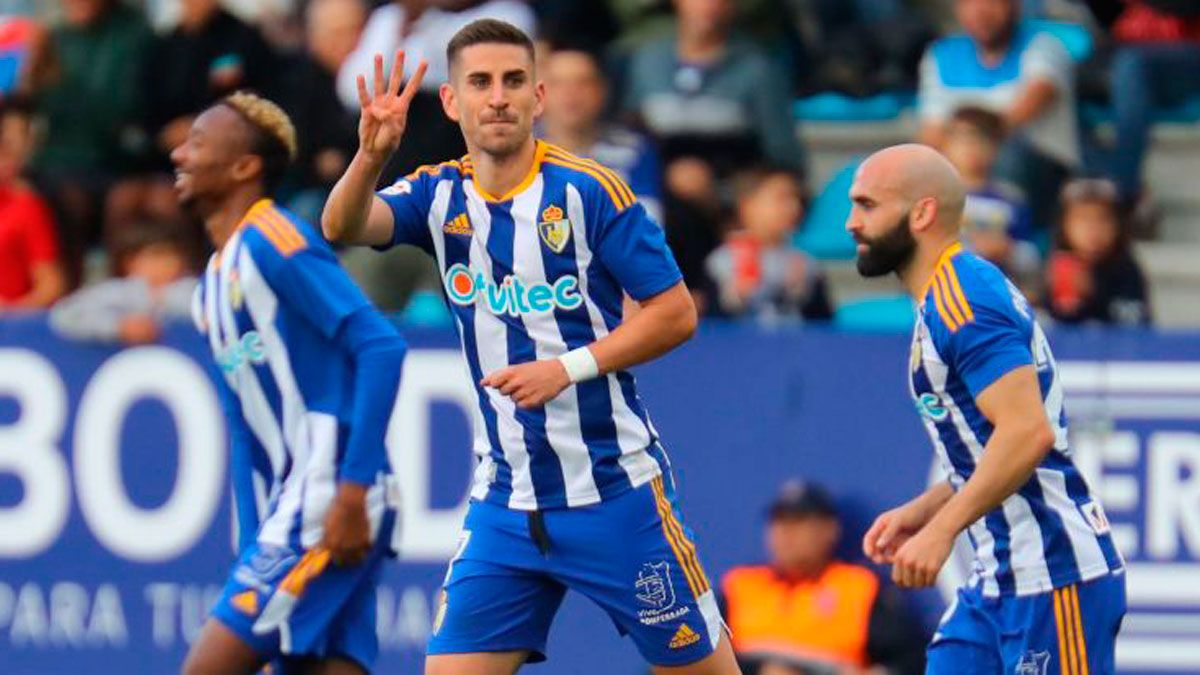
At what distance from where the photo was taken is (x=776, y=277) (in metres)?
11.1

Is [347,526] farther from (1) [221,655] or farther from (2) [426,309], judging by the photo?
(2) [426,309]

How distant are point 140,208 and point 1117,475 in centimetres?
483

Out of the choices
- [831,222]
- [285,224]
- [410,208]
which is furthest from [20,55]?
[410,208]

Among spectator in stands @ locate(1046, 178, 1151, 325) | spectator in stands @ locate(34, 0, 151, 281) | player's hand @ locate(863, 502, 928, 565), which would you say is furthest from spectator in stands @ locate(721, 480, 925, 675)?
spectator in stands @ locate(34, 0, 151, 281)

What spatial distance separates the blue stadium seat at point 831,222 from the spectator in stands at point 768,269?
82cm

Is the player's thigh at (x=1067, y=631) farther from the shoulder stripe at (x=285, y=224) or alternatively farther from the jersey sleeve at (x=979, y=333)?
the shoulder stripe at (x=285, y=224)

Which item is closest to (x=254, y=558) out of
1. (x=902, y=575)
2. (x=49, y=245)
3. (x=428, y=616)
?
(x=902, y=575)

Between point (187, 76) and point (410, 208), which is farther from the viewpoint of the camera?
point (187, 76)

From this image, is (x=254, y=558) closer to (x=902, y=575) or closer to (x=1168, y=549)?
(x=902, y=575)

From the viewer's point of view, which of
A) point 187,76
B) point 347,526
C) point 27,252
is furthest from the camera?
point 187,76

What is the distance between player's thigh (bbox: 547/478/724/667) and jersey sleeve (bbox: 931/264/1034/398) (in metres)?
1.01

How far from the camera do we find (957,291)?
22.4 ft

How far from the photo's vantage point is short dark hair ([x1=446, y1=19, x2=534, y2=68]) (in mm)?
7090

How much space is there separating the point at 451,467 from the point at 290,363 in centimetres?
305
